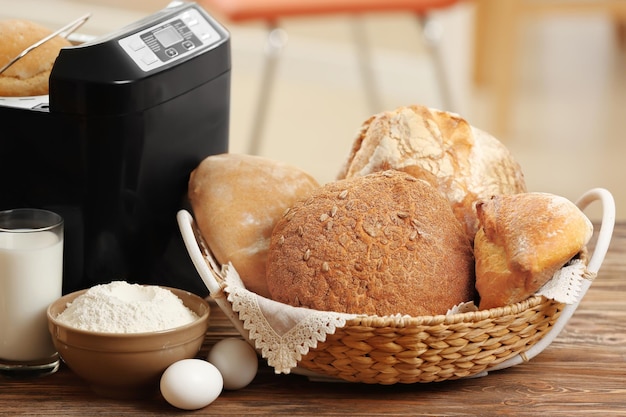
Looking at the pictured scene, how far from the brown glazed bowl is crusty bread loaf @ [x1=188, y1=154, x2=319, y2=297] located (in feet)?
0.46

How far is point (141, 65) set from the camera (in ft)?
3.35

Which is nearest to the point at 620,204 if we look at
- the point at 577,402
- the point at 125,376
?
the point at 577,402

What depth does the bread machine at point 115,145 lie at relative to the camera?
99cm

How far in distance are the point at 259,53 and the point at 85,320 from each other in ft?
13.2

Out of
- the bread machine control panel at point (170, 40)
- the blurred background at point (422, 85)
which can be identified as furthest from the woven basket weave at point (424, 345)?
the blurred background at point (422, 85)

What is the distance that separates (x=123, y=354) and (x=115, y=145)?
248 millimetres

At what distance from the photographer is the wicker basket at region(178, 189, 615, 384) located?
0.88 meters

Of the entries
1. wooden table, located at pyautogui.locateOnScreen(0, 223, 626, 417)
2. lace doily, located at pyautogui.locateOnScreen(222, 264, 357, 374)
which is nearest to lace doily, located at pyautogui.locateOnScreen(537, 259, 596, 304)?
wooden table, located at pyautogui.locateOnScreen(0, 223, 626, 417)

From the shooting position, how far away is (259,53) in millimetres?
4816

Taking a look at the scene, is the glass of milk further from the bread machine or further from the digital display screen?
the digital display screen

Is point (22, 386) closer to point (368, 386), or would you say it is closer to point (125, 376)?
point (125, 376)

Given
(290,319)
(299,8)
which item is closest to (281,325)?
(290,319)

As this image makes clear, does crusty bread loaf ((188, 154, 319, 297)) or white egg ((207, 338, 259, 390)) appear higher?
crusty bread loaf ((188, 154, 319, 297))

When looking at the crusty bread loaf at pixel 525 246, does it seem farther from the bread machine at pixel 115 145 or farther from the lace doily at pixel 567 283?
the bread machine at pixel 115 145
